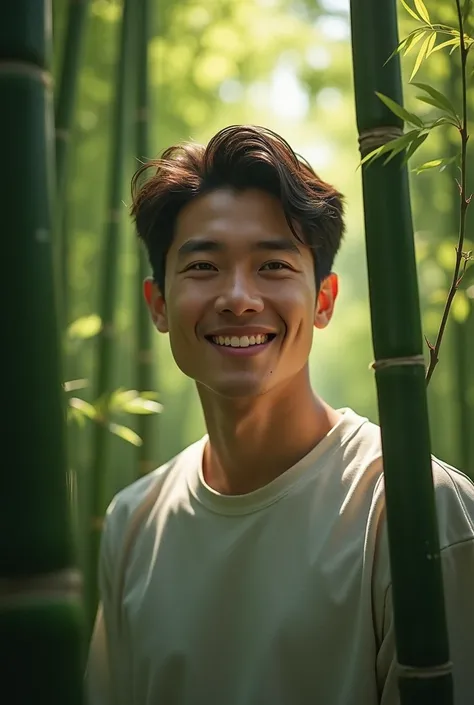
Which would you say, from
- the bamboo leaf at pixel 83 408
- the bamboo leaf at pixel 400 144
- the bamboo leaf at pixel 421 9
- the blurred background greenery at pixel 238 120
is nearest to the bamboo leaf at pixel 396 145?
the bamboo leaf at pixel 400 144

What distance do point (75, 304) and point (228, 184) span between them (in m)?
4.25

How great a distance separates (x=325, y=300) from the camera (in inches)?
67.1

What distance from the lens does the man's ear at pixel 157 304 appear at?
172 centimetres

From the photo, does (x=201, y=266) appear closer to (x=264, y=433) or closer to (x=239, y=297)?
(x=239, y=297)

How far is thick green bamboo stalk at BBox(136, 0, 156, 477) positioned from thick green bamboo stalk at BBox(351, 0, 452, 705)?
4.54 ft

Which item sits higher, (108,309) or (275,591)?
(108,309)

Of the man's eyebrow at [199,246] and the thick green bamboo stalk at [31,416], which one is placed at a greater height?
the man's eyebrow at [199,246]

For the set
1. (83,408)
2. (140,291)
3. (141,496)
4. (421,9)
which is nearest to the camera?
(421,9)

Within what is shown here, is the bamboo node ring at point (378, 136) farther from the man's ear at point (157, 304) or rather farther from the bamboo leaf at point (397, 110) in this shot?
the man's ear at point (157, 304)

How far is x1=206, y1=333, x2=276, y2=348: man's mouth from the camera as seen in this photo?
1.48 meters

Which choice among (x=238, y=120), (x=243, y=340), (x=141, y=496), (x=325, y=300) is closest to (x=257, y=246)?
(x=243, y=340)

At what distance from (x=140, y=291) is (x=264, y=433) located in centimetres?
124

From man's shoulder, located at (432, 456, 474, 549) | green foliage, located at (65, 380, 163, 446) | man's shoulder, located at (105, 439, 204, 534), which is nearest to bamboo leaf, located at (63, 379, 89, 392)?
green foliage, located at (65, 380, 163, 446)

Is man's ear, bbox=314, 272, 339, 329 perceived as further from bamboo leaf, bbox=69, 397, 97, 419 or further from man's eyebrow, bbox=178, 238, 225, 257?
bamboo leaf, bbox=69, 397, 97, 419
